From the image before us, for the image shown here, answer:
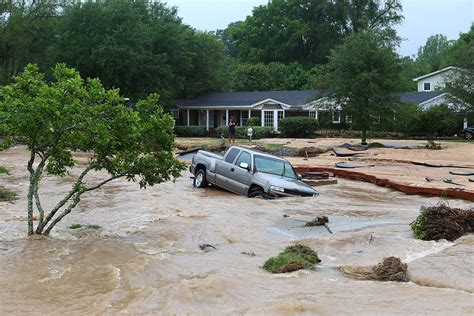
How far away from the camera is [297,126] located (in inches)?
1802

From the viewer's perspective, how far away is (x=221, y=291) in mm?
7422

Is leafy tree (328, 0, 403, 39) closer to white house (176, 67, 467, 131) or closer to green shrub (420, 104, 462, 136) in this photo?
white house (176, 67, 467, 131)

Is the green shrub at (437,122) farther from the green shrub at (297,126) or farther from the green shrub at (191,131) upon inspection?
the green shrub at (191,131)

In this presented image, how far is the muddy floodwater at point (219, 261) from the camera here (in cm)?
698

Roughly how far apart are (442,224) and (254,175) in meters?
6.55

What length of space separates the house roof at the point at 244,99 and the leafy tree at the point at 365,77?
12.8 meters

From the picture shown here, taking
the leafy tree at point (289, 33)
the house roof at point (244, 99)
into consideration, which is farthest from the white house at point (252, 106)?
the leafy tree at point (289, 33)

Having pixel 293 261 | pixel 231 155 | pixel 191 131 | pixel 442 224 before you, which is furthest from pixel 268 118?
pixel 293 261

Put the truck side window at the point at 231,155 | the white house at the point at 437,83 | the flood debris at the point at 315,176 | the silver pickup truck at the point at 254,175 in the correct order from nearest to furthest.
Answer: the silver pickup truck at the point at 254,175
the truck side window at the point at 231,155
the flood debris at the point at 315,176
the white house at the point at 437,83

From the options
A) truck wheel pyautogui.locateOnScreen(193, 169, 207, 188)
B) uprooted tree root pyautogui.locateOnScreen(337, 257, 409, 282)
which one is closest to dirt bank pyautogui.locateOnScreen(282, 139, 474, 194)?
truck wheel pyautogui.locateOnScreen(193, 169, 207, 188)

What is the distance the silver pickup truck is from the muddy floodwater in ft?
1.53

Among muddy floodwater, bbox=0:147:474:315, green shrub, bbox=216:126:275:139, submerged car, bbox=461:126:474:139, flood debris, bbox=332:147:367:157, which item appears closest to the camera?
muddy floodwater, bbox=0:147:474:315

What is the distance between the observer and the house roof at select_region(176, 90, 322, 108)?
2035 inches

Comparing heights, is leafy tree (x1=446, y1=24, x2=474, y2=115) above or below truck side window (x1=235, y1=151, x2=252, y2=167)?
above
